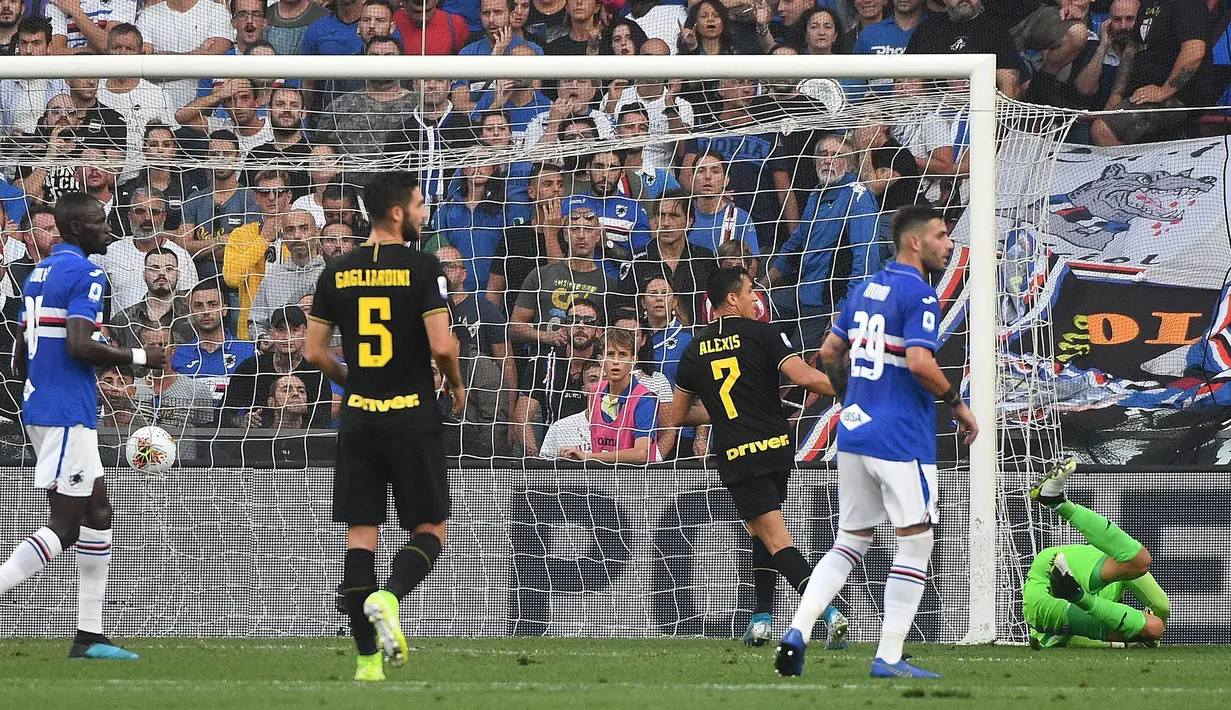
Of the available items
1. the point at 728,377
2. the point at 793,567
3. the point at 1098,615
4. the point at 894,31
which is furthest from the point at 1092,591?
the point at 894,31

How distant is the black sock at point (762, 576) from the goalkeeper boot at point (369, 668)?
2560mm

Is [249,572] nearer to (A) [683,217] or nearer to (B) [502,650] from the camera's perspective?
(B) [502,650]

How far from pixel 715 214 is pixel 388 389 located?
179 inches

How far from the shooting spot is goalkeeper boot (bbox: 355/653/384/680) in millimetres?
5316

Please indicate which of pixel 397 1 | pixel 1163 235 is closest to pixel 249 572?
pixel 397 1

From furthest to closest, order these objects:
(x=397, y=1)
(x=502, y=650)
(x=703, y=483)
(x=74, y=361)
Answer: (x=397, y=1) < (x=703, y=483) < (x=502, y=650) < (x=74, y=361)

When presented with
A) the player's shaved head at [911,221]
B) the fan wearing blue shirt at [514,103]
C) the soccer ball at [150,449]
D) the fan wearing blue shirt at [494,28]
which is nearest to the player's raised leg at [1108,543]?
the player's shaved head at [911,221]

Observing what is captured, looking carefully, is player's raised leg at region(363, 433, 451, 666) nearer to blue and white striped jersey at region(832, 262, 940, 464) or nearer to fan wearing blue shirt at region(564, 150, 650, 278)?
blue and white striped jersey at region(832, 262, 940, 464)

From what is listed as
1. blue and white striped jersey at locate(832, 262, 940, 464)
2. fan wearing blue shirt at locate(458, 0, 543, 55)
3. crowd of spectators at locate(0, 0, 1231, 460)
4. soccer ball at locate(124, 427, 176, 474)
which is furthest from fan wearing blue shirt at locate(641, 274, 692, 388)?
blue and white striped jersey at locate(832, 262, 940, 464)

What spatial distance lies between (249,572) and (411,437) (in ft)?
11.2

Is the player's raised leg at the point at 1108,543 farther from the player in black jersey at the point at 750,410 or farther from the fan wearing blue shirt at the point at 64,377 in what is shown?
the fan wearing blue shirt at the point at 64,377

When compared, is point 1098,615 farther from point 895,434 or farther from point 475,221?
point 475,221

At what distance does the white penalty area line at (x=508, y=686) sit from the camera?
16.5 ft

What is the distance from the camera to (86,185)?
30.2 feet
